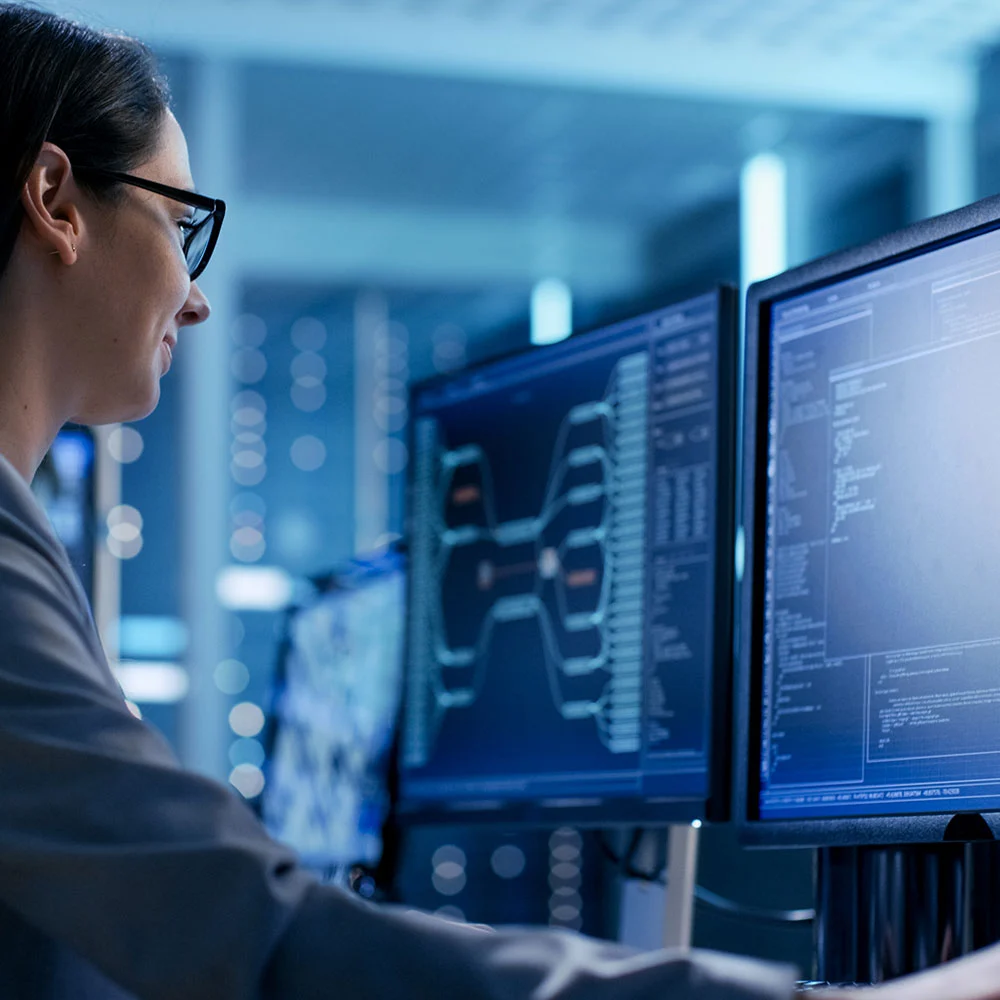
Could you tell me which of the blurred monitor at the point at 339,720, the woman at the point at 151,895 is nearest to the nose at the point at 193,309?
the woman at the point at 151,895

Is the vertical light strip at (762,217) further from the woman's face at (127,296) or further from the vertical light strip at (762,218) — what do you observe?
the woman's face at (127,296)

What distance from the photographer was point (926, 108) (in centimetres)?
474

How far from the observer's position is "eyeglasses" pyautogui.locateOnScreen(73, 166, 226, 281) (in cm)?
100

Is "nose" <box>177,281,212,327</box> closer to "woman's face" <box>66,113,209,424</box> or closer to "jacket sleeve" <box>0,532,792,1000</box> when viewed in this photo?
"woman's face" <box>66,113,209,424</box>

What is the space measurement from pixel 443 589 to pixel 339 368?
11.8 feet

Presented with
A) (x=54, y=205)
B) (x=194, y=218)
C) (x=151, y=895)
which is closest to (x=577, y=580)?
(x=194, y=218)

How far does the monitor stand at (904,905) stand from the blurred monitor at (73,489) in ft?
5.64

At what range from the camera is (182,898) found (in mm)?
640

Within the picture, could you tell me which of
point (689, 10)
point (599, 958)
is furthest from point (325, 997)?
point (689, 10)

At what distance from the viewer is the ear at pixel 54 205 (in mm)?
950

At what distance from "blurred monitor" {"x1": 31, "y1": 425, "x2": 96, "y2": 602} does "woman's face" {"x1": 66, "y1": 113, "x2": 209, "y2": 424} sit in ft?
5.32

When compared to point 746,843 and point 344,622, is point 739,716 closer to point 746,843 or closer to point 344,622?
point 746,843

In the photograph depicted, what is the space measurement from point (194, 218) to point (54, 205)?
4.9 inches

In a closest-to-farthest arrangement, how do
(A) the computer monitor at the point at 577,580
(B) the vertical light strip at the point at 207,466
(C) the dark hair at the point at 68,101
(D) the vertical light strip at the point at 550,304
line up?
1. (C) the dark hair at the point at 68,101
2. (A) the computer monitor at the point at 577,580
3. (B) the vertical light strip at the point at 207,466
4. (D) the vertical light strip at the point at 550,304
